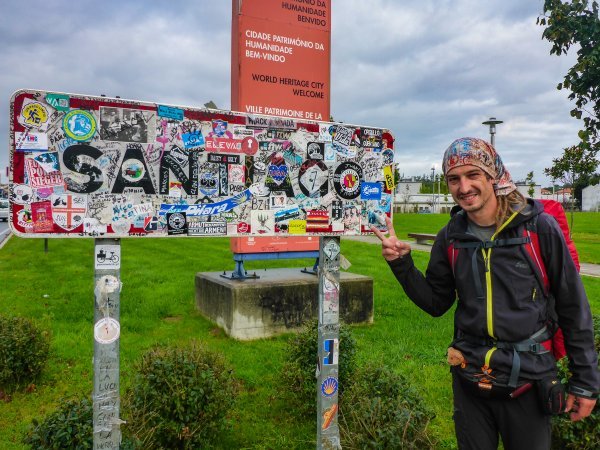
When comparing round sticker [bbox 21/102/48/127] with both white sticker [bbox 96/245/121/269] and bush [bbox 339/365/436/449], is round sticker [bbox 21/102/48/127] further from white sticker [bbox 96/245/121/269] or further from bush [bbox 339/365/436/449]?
bush [bbox 339/365/436/449]

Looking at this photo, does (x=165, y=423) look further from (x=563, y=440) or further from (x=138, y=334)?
(x=138, y=334)

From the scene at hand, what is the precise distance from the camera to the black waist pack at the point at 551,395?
196 cm

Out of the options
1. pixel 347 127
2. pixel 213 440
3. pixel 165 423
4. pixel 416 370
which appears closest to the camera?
pixel 347 127

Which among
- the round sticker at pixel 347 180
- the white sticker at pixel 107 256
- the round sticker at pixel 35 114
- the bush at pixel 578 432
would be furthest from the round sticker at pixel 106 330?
the bush at pixel 578 432

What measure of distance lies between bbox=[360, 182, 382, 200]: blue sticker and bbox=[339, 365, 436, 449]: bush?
1245 millimetres

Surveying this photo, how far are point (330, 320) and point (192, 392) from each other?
3.60 ft

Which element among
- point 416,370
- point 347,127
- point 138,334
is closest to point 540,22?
point 347,127

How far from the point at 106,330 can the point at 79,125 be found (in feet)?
3.22

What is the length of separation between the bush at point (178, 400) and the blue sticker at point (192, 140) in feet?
5.37

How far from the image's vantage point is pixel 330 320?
9.68ft

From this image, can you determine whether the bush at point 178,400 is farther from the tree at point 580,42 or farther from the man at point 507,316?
the tree at point 580,42

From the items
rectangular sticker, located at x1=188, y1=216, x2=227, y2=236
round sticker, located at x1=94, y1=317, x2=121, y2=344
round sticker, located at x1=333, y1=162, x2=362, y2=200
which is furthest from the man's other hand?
round sticker, located at x1=94, y1=317, x2=121, y2=344

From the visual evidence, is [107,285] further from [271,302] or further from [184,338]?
[271,302]

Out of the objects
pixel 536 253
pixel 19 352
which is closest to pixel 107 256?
pixel 536 253
